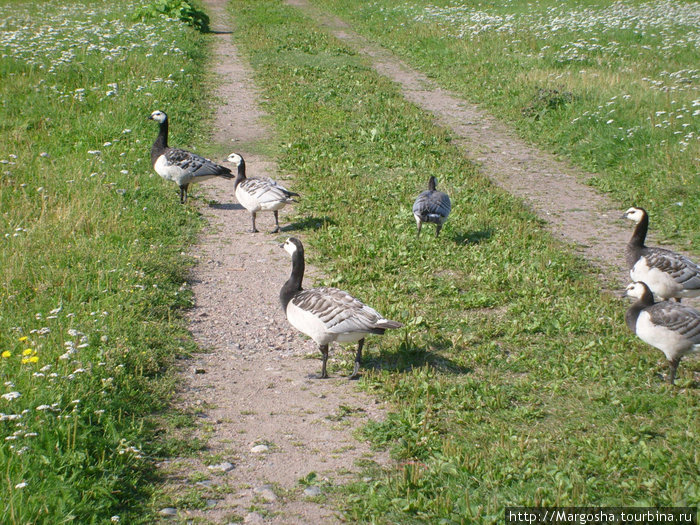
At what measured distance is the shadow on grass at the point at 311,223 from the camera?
12352mm

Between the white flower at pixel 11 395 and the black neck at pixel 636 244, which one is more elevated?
the black neck at pixel 636 244

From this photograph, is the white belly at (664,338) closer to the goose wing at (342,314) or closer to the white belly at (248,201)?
the goose wing at (342,314)

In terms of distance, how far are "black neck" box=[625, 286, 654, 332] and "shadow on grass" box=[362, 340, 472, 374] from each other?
2000 millimetres

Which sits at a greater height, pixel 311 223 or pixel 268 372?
pixel 268 372

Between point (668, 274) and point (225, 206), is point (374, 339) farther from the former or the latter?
point (225, 206)

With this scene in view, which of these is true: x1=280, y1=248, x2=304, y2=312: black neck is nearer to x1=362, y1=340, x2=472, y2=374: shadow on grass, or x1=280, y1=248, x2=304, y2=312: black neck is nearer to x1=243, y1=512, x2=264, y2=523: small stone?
x1=362, y1=340, x2=472, y2=374: shadow on grass

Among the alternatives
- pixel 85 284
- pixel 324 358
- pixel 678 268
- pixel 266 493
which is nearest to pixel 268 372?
pixel 324 358

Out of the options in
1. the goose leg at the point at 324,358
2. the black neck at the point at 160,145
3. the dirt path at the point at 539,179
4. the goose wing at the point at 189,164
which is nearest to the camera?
the goose leg at the point at 324,358

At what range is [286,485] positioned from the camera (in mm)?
5730

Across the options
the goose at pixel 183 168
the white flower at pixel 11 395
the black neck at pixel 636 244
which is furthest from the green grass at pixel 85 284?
the black neck at pixel 636 244

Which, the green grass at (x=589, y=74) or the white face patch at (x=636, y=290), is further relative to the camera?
the green grass at (x=589, y=74)

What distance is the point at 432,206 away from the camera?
10820 mm

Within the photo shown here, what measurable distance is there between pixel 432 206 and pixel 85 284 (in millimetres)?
5472

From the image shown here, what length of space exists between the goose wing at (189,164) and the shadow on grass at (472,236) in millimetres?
4998
